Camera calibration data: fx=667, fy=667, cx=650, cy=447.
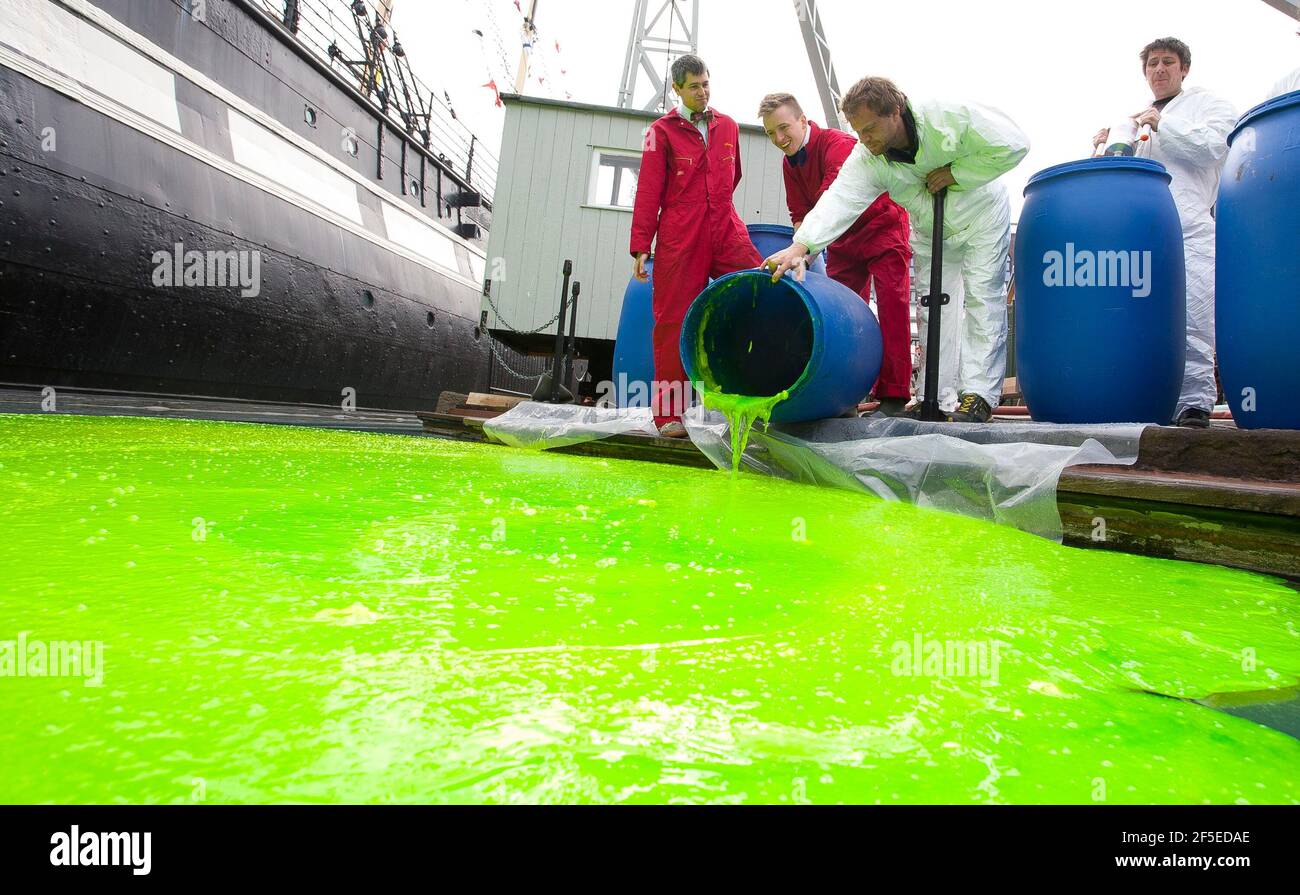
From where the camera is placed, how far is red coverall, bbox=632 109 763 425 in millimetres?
3133

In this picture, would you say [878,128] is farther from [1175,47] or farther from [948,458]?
[1175,47]

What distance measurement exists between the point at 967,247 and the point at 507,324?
4.76 meters

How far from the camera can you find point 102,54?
488 cm

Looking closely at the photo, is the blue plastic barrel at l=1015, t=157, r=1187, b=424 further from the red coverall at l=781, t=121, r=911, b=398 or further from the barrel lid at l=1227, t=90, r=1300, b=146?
the red coverall at l=781, t=121, r=911, b=398

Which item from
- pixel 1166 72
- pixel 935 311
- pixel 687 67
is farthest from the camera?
Answer: pixel 687 67

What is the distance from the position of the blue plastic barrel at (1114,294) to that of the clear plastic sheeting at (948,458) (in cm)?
34

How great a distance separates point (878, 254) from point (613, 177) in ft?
14.8

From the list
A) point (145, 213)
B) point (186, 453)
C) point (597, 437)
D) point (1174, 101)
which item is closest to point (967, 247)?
point (1174, 101)

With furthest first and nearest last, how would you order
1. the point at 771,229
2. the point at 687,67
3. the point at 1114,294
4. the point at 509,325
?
1. the point at 509,325
2. the point at 771,229
3. the point at 687,67
4. the point at 1114,294

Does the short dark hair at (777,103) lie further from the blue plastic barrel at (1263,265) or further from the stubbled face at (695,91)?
the blue plastic barrel at (1263,265)

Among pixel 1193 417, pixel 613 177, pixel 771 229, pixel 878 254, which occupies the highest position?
pixel 613 177

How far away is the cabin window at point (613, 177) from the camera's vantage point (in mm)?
6844

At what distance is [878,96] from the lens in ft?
7.87

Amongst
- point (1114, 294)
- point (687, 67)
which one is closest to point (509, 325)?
point (687, 67)
